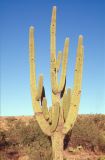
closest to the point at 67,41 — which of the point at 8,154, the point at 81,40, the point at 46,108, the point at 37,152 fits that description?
the point at 81,40

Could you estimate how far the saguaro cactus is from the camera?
11.1 m

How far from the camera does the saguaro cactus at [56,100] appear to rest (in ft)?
36.4

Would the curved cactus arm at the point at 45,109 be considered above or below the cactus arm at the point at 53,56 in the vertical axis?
below

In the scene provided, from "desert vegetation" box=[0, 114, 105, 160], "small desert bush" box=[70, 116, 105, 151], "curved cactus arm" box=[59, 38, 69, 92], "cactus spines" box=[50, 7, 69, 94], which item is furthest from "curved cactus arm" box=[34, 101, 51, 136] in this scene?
"small desert bush" box=[70, 116, 105, 151]

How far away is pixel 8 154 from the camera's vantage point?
13695 millimetres

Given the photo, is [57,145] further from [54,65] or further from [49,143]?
[54,65]

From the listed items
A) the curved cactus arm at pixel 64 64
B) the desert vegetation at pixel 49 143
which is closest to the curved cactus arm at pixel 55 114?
the curved cactus arm at pixel 64 64

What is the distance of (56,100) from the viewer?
11.6 m

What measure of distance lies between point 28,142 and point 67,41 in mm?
5814

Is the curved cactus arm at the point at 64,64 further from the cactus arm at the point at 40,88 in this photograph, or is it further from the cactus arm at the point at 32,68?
the cactus arm at the point at 32,68

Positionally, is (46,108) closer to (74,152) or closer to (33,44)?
(33,44)

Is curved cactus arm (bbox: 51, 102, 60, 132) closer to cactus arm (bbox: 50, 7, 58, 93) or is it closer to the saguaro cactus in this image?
the saguaro cactus

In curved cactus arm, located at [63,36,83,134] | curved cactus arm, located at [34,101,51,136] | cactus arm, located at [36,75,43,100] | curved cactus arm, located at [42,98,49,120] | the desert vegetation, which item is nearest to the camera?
curved cactus arm, located at [63,36,83,134]

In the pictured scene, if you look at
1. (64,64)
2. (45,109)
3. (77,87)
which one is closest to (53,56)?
(64,64)
